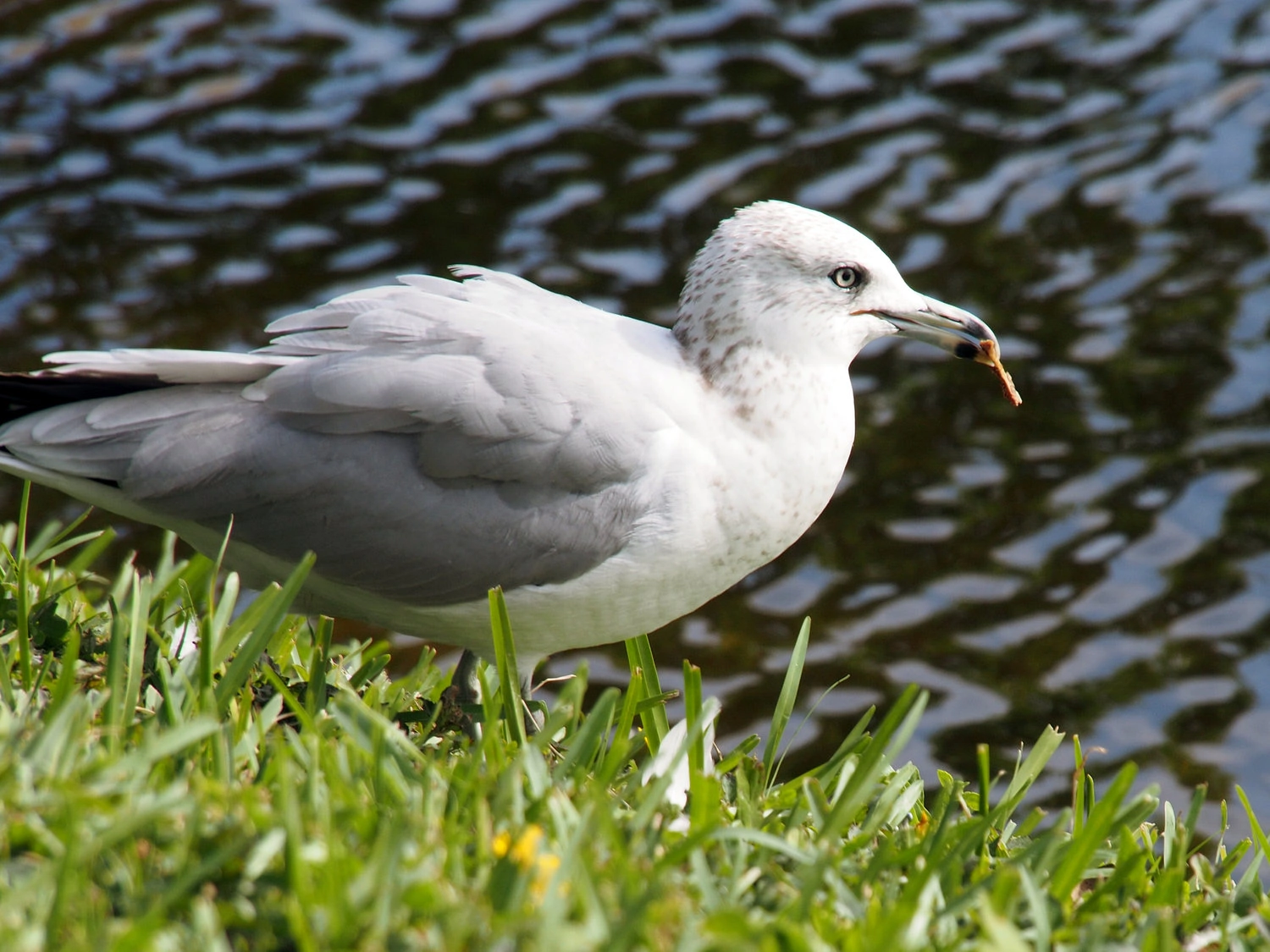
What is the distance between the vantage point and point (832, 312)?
3730 millimetres

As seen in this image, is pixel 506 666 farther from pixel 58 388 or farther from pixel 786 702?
Result: pixel 58 388

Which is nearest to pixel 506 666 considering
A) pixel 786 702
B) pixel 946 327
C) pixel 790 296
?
pixel 786 702

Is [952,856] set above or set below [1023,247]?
above

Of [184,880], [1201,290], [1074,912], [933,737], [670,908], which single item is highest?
[184,880]

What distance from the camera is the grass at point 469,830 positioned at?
2.23 metres

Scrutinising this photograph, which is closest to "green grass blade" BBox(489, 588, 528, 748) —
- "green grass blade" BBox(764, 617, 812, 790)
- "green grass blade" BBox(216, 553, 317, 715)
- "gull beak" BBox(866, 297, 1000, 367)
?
"green grass blade" BBox(216, 553, 317, 715)

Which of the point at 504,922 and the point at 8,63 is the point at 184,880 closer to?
the point at 504,922

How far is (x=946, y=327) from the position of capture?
384cm

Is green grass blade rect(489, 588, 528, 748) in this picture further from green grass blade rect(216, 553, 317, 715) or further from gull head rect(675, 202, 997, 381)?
gull head rect(675, 202, 997, 381)

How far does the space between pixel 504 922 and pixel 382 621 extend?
174cm

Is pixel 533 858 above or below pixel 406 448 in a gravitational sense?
below

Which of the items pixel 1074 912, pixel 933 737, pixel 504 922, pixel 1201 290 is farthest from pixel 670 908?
pixel 1201 290

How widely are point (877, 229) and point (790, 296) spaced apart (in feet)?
14.5

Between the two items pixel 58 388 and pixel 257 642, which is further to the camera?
pixel 58 388
